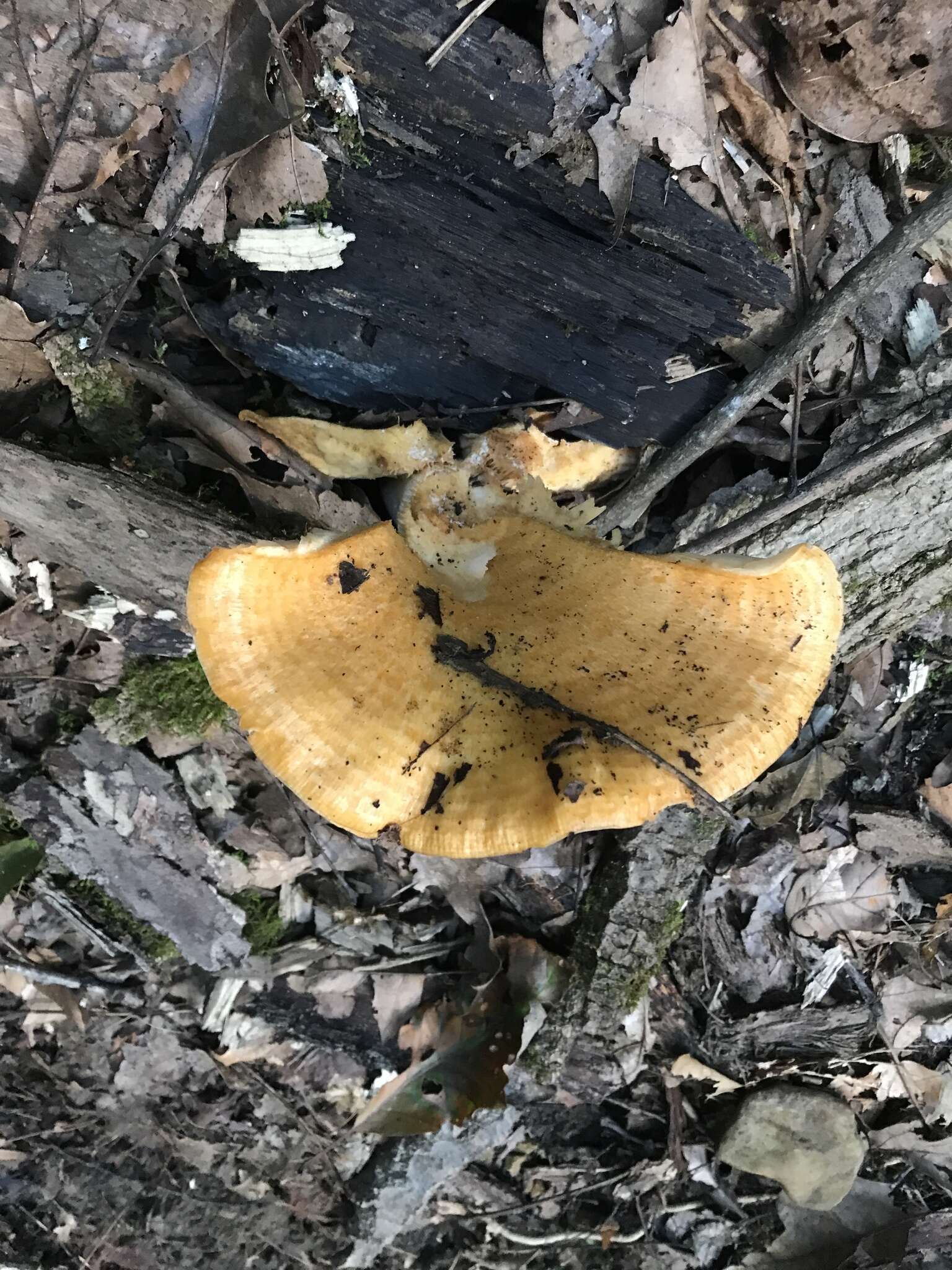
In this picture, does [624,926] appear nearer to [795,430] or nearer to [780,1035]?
[780,1035]

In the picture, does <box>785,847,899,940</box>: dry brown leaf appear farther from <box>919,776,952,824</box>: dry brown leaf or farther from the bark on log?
the bark on log

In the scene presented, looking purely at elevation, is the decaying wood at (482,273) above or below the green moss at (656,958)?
above

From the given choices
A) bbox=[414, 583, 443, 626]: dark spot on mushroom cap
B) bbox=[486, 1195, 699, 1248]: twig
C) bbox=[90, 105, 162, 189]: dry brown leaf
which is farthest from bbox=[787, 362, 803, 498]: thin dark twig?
bbox=[486, 1195, 699, 1248]: twig

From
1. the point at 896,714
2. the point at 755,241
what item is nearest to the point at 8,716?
the point at 755,241

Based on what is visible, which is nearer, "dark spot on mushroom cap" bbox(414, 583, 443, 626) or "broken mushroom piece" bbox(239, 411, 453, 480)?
"dark spot on mushroom cap" bbox(414, 583, 443, 626)

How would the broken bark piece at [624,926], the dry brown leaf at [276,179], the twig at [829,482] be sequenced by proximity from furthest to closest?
the broken bark piece at [624,926]
the twig at [829,482]
the dry brown leaf at [276,179]

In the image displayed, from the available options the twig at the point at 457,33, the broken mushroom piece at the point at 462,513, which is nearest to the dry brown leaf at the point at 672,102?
the twig at the point at 457,33

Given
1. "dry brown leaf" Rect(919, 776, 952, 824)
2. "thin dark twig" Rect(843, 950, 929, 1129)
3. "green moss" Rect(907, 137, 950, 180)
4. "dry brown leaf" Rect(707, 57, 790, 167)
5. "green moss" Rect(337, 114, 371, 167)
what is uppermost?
"green moss" Rect(907, 137, 950, 180)

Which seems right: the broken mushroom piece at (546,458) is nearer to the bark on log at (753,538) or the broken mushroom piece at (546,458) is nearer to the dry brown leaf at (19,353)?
the bark on log at (753,538)
